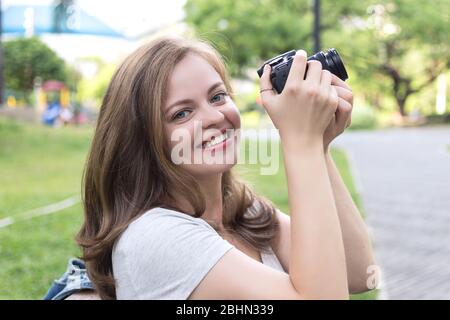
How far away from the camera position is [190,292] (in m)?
1.15

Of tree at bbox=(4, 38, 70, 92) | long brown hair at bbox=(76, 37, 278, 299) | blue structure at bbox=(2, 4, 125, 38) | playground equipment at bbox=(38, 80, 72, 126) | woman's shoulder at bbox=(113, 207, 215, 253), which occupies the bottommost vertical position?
woman's shoulder at bbox=(113, 207, 215, 253)

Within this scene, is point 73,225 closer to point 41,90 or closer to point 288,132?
point 288,132

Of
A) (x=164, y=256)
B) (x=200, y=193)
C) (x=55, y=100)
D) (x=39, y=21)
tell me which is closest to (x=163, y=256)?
(x=164, y=256)

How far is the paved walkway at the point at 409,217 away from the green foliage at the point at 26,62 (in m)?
12.7

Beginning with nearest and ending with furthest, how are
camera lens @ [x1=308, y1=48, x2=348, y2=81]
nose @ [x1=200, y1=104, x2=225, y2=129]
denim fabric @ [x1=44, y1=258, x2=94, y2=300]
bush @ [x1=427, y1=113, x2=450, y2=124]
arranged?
1. camera lens @ [x1=308, y1=48, x2=348, y2=81]
2. nose @ [x1=200, y1=104, x2=225, y2=129]
3. denim fabric @ [x1=44, y1=258, x2=94, y2=300]
4. bush @ [x1=427, y1=113, x2=450, y2=124]

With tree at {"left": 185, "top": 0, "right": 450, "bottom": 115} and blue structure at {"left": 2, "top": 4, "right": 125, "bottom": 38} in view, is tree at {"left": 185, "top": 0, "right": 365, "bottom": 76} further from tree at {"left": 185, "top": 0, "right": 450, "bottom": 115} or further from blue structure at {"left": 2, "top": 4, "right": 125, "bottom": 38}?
blue structure at {"left": 2, "top": 4, "right": 125, "bottom": 38}

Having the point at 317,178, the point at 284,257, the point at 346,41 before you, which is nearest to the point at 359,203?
the point at 284,257

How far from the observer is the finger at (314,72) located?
3.68 feet

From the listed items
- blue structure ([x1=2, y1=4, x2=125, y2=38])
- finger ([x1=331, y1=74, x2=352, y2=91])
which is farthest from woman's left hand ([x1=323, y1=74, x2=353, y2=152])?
blue structure ([x1=2, y1=4, x2=125, y2=38])

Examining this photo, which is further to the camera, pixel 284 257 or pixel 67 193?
pixel 67 193

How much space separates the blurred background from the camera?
15.9 feet

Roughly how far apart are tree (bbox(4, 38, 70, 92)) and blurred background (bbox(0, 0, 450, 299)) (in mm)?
57

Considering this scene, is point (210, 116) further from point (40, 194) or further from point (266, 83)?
point (40, 194)
